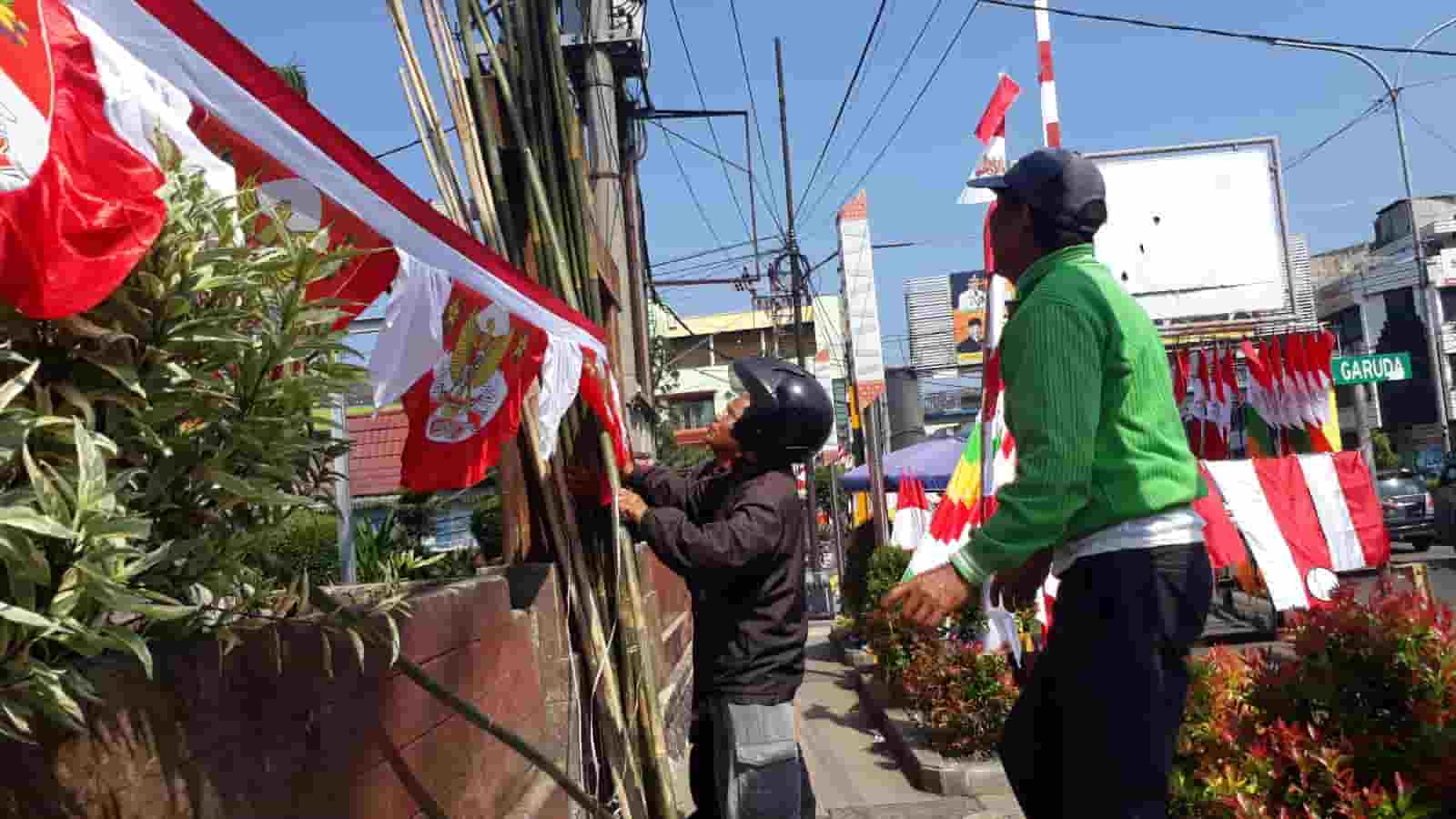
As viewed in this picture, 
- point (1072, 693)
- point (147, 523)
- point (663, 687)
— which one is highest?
point (147, 523)

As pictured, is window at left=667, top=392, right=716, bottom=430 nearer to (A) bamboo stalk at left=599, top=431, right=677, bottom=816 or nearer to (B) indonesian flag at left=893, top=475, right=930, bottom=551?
(B) indonesian flag at left=893, top=475, right=930, bottom=551

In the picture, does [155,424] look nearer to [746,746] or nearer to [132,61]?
[132,61]

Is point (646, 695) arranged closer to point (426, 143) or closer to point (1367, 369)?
point (426, 143)

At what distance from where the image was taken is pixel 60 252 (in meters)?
1.29

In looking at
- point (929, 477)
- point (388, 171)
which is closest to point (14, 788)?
point (388, 171)

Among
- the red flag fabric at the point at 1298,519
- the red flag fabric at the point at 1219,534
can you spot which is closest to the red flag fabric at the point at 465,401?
the red flag fabric at the point at 1219,534

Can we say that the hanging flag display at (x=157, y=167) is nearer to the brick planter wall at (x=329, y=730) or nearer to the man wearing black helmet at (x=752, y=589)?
the brick planter wall at (x=329, y=730)

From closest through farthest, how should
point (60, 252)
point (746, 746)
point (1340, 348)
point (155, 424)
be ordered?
point (60, 252), point (155, 424), point (746, 746), point (1340, 348)

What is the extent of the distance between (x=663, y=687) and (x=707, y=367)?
40.2 meters

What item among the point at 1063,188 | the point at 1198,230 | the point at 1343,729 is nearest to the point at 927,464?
the point at 1198,230

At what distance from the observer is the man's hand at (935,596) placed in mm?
2209

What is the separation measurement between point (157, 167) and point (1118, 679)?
178 cm

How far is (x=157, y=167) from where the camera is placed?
56.9 inches

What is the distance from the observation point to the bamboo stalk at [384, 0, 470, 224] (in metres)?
3.64
